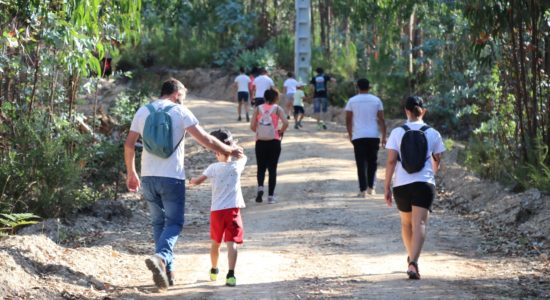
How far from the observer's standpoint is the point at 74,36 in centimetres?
1157

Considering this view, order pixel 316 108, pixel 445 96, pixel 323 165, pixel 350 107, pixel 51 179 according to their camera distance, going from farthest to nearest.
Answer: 1. pixel 316 108
2. pixel 445 96
3. pixel 323 165
4. pixel 350 107
5. pixel 51 179

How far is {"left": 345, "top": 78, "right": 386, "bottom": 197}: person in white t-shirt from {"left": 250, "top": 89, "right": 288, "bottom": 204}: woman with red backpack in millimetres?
1065

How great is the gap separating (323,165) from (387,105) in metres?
13.4

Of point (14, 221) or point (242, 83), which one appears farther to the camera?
point (242, 83)

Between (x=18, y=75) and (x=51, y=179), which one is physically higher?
(x=18, y=75)

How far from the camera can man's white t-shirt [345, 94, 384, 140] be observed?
15.5m

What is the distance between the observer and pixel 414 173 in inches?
388

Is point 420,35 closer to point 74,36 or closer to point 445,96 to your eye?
point 445,96

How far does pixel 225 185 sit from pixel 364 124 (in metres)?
6.30

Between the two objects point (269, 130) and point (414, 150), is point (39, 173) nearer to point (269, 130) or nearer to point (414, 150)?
point (269, 130)

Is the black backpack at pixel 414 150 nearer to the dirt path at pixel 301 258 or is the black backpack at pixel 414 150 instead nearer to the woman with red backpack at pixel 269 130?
the dirt path at pixel 301 258

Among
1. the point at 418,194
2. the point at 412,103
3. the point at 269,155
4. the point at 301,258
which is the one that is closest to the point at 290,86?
the point at 269,155

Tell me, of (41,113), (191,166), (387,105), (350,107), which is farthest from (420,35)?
(41,113)

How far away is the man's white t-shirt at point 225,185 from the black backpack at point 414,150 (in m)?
1.60
